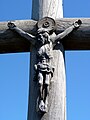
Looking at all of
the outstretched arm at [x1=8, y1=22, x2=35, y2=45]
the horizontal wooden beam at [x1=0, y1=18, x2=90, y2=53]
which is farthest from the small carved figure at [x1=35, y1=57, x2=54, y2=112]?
the horizontal wooden beam at [x1=0, y1=18, x2=90, y2=53]

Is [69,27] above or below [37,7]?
below

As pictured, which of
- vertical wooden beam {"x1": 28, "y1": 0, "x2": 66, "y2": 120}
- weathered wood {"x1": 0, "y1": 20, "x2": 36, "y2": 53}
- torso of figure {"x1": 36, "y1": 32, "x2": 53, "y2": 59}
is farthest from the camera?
weathered wood {"x1": 0, "y1": 20, "x2": 36, "y2": 53}

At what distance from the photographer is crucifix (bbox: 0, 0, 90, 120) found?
3004mm

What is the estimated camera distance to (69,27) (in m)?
3.35

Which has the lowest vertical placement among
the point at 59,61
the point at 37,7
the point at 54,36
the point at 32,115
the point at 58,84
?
the point at 32,115

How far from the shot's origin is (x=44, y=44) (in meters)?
3.23

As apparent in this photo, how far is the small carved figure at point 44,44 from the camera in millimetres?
3010

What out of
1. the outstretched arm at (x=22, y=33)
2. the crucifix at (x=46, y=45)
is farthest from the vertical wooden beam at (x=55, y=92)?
the outstretched arm at (x=22, y=33)

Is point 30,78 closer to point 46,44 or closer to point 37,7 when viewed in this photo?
point 46,44

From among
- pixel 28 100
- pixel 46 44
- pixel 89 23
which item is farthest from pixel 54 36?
pixel 28 100

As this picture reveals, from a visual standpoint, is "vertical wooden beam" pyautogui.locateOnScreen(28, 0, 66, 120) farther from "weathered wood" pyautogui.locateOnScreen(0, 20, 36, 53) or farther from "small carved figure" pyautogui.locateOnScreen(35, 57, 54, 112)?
"weathered wood" pyautogui.locateOnScreen(0, 20, 36, 53)

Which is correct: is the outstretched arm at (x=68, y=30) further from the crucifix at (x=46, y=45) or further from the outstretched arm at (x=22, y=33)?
the outstretched arm at (x=22, y=33)

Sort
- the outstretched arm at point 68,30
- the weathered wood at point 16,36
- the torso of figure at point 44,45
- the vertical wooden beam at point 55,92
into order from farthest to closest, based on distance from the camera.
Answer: the weathered wood at point 16,36 → the outstretched arm at point 68,30 → the torso of figure at point 44,45 → the vertical wooden beam at point 55,92

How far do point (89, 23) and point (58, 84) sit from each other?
0.79 meters
